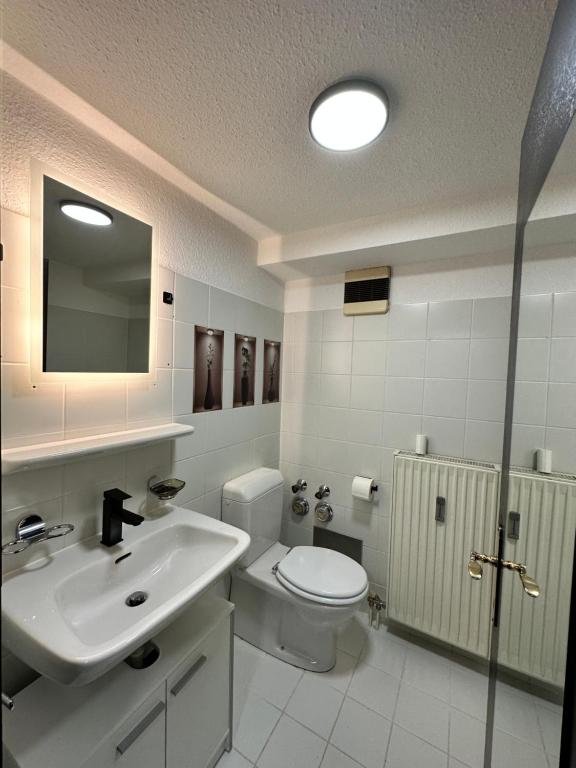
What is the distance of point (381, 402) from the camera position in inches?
69.6

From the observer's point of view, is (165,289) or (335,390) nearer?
(165,289)

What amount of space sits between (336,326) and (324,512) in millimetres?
1142

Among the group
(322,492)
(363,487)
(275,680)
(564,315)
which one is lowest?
(275,680)

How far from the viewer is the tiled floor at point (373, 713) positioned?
1.12 m

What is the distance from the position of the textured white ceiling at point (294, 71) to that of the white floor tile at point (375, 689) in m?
2.20

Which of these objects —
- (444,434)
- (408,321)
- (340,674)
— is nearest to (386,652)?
(340,674)

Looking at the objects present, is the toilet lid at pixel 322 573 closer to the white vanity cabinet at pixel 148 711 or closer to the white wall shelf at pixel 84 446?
the white vanity cabinet at pixel 148 711

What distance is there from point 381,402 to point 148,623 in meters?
1.43

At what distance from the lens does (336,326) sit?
1.90m

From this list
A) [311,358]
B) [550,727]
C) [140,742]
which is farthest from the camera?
[311,358]

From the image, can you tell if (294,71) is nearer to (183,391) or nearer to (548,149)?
(548,149)

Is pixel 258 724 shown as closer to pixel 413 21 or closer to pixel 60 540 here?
pixel 60 540

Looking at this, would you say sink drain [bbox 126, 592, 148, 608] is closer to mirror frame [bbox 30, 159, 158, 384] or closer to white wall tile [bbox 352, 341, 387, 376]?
mirror frame [bbox 30, 159, 158, 384]

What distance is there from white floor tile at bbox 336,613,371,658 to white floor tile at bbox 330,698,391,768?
0.87 feet
